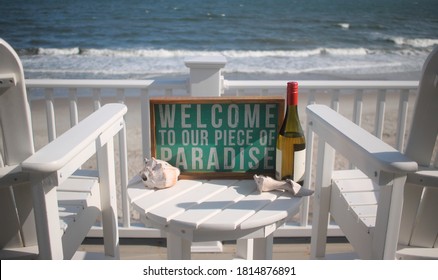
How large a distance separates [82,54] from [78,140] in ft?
38.5

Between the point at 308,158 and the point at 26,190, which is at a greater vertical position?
the point at 26,190

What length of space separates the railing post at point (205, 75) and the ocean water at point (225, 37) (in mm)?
7269

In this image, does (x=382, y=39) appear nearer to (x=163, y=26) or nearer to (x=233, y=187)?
(x=163, y=26)

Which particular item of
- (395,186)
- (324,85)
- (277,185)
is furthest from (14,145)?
(324,85)

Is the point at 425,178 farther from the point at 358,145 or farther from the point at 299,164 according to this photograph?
the point at 299,164

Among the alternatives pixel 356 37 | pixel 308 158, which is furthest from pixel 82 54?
pixel 308 158

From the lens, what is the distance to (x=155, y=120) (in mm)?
1389

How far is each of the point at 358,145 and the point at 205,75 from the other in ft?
3.36

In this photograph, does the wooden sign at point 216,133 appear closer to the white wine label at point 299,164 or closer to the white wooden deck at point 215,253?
the white wine label at point 299,164

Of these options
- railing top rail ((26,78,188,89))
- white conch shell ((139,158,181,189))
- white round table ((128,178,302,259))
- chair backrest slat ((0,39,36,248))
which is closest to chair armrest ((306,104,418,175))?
white round table ((128,178,302,259))

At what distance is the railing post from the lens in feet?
6.81

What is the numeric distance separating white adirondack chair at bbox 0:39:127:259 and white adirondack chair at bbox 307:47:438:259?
0.76m

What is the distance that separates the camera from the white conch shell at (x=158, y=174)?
1.34 metres

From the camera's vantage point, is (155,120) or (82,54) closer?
(155,120)
